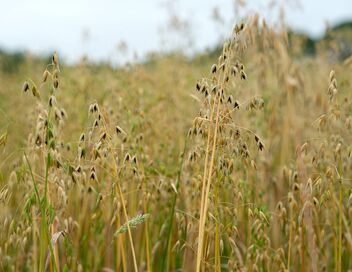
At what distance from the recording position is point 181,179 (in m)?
2.82

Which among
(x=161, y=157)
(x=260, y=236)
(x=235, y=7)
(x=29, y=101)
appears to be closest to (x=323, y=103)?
(x=235, y=7)

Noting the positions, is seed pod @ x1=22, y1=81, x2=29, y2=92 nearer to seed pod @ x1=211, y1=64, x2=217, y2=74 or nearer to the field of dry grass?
the field of dry grass

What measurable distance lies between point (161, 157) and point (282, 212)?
1094 millimetres

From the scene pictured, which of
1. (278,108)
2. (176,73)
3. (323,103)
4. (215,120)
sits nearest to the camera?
(215,120)

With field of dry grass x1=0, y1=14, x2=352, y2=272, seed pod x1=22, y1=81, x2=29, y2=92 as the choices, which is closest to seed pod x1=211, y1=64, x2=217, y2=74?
field of dry grass x1=0, y1=14, x2=352, y2=272

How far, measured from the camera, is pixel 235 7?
2848 mm

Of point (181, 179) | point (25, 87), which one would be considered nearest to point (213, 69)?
point (25, 87)

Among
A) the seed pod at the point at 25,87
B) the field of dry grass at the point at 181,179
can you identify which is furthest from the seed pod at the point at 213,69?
the seed pod at the point at 25,87

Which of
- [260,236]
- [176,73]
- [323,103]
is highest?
[176,73]

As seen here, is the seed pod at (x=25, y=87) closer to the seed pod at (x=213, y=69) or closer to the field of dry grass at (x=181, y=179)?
the field of dry grass at (x=181, y=179)

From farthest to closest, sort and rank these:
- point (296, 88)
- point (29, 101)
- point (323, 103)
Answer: point (29, 101) → point (296, 88) → point (323, 103)

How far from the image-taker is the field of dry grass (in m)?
1.91

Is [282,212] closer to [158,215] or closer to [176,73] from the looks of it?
[158,215]

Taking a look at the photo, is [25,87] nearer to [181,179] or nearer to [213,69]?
[213,69]
